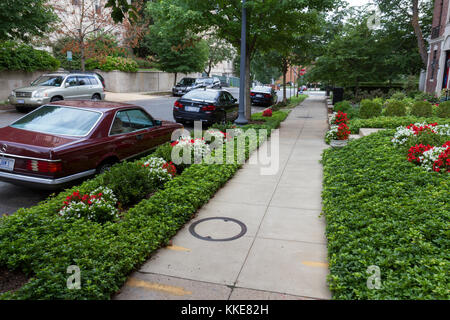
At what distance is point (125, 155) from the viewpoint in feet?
22.4

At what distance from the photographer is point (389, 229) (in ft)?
13.3

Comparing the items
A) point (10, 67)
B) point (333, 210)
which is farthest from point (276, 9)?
point (10, 67)

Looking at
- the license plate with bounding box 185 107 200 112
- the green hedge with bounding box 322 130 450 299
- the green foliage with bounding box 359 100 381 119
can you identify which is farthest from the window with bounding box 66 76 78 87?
the green hedge with bounding box 322 130 450 299

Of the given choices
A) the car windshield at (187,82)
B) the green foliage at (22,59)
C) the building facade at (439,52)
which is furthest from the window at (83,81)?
the building facade at (439,52)

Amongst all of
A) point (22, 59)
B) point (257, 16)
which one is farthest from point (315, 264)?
point (22, 59)

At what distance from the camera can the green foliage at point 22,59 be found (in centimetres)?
1984

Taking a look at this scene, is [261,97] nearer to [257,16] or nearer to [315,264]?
[257,16]

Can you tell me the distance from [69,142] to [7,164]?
961 mm

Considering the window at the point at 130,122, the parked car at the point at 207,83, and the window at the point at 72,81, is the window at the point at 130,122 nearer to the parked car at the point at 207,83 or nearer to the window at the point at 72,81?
the window at the point at 72,81

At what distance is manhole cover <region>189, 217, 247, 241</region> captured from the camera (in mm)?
4582

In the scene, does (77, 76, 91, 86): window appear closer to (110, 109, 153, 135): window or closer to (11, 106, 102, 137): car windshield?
(110, 109, 153, 135): window

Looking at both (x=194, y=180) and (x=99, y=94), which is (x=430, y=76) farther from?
(x=194, y=180)

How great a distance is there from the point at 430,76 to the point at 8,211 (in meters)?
26.4

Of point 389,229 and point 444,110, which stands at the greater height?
point 444,110
